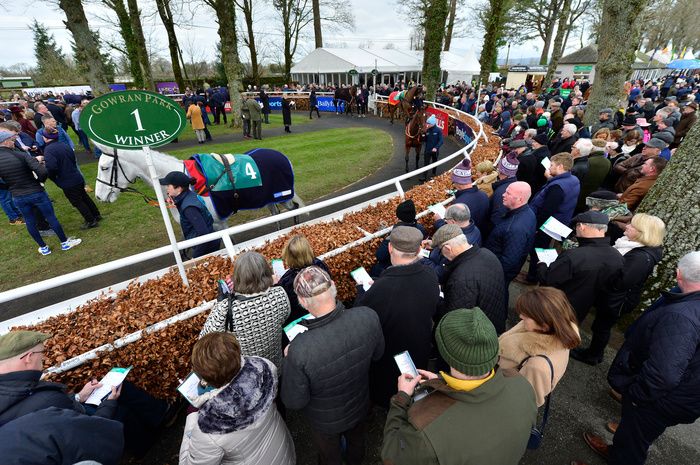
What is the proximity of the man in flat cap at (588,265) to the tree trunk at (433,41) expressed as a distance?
53.0 ft

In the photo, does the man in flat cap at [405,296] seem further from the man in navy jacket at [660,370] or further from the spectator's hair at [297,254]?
the man in navy jacket at [660,370]

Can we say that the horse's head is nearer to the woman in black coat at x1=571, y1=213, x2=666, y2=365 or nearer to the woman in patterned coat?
the woman in patterned coat

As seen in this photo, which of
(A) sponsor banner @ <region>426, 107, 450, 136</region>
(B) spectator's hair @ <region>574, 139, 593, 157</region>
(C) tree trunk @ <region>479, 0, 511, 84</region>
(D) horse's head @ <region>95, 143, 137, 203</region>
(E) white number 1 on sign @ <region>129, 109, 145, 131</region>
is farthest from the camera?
(C) tree trunk @ <region>479, 0, 511, 84</region>

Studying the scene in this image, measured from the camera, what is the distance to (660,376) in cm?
215

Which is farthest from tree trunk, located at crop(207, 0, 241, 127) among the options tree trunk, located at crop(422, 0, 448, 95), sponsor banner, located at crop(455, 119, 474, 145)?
sponsor banner, located at crop(455, 119, 474, 145)

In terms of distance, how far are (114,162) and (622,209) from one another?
7.18m

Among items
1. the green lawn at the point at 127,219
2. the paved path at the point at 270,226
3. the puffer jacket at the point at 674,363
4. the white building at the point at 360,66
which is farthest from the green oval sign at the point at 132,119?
the white building at the point at 360,66

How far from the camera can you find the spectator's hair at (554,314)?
6.80ft

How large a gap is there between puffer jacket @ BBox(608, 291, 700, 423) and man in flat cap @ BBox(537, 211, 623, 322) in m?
0.73

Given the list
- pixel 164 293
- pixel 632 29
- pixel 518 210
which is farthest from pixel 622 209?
pixel 632 29

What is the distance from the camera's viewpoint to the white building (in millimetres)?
30766

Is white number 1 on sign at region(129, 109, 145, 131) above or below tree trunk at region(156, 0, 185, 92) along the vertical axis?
below

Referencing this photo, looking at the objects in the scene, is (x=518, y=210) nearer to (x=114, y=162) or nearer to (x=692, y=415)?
(x=692, y=415)

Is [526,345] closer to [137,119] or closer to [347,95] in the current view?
[137,119]
